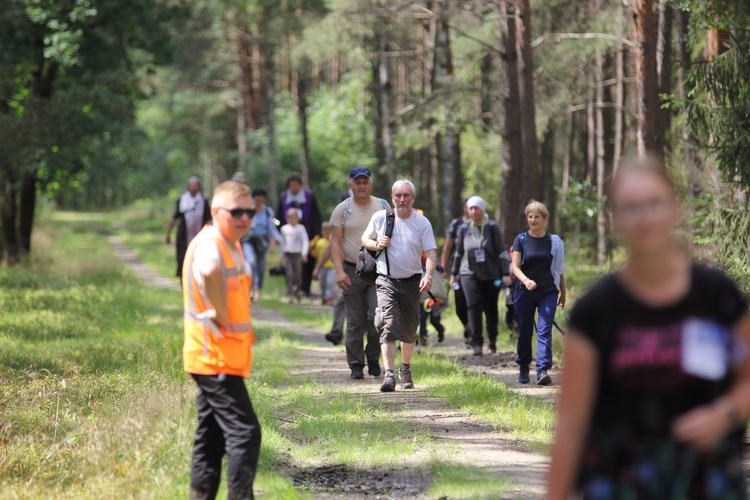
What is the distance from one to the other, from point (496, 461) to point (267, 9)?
31280mm

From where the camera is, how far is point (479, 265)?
42.3 feet

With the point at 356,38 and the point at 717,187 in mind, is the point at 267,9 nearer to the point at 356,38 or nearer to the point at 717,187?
the point at 356,38

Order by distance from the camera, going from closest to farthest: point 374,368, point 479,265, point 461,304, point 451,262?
point 374,368, point 479,265, point 451,262, point 461,304

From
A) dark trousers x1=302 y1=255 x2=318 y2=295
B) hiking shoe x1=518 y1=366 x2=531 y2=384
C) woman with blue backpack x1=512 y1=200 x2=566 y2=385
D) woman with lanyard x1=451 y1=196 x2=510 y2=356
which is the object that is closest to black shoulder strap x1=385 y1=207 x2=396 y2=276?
woman with blue backpack x1=512 y1=200 x2=566 y2=385

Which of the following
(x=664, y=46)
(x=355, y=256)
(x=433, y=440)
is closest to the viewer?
(x=433, y=440)

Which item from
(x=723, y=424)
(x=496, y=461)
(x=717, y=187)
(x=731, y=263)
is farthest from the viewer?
(x=717, y=187)

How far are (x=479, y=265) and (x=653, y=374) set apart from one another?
32.1 feet

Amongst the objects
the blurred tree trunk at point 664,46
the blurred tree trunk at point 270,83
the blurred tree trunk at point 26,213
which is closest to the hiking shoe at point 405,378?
the blurred tree trunk at point 664,46

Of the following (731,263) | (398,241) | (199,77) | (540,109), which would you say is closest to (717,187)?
(731,263)

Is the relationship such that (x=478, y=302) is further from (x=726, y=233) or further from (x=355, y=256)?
(x=726, y=233)

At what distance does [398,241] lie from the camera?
9.95 m

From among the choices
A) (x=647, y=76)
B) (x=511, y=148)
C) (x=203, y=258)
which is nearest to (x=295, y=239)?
(x=511, y=148)

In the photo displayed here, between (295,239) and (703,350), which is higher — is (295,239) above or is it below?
above

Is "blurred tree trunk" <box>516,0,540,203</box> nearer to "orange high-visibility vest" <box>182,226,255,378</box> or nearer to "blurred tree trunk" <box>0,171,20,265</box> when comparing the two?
"orange high-visibility vest" <box>182,226,255,378</box>
